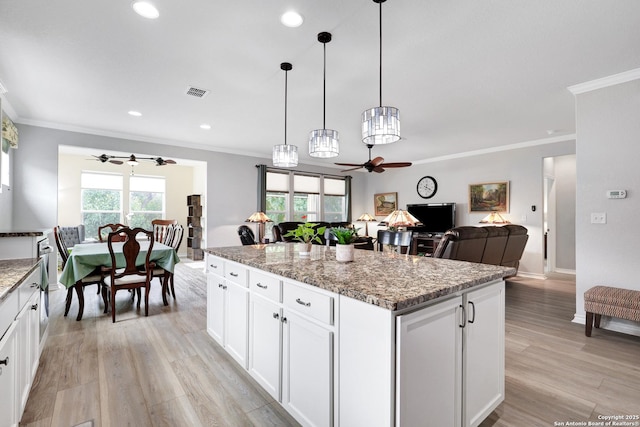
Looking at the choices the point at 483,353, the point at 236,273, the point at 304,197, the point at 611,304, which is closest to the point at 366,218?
Answer: the point at 304,197

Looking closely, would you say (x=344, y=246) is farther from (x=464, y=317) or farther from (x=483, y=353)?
(x=483, y=353)

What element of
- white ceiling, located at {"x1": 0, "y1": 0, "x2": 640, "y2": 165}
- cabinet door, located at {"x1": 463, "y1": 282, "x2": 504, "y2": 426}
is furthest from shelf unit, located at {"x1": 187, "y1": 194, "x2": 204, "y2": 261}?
cabinet door, located at {"x1": 463, "y1": 282, "x2": 504, "y2": 426}

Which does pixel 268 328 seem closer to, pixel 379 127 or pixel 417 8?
pixel 379 127

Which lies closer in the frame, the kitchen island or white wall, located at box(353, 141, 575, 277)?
the kitchen island

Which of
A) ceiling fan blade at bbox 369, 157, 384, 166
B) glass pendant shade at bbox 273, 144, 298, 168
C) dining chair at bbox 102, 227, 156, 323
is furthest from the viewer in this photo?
ceiling fan blade at bbox 369, 157, 384, 166

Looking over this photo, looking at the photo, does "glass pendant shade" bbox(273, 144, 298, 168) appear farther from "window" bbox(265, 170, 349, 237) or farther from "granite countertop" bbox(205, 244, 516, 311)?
"window" bbox(265, 170, 349, 237)

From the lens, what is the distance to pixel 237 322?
2283mm

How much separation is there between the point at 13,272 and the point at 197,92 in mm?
2532

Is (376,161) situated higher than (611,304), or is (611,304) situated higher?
(376,161)

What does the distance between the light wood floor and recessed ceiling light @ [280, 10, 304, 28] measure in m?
2.59

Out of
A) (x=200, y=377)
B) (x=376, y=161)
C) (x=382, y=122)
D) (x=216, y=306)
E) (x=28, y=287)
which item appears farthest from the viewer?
(x=376, y=161)

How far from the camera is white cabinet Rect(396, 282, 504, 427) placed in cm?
119

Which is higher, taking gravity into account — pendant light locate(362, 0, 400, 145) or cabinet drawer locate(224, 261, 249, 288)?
pendant light locate(362, 0, 400, 145)

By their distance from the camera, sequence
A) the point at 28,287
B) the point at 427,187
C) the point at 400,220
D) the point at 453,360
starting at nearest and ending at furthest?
the point at 453,360
the point at 28,287
the point at 400,220
the point at 427,187
